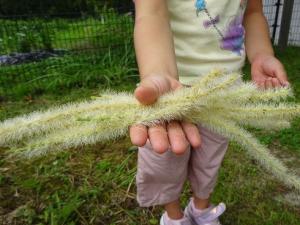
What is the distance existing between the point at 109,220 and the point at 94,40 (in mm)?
2408

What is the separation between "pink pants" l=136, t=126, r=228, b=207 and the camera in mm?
1353

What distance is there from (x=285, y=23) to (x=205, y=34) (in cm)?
327

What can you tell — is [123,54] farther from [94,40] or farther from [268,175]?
[268,175]

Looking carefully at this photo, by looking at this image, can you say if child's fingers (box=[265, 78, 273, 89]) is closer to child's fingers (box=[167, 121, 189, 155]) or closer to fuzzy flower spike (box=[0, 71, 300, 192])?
fuzzy flower spike (box=[0, 71, 300, 192])

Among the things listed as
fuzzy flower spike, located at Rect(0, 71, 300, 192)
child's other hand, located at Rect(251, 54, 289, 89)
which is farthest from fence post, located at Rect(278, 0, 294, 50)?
fuzzy flower spike, located at Rect(0, 71, 300, 192)

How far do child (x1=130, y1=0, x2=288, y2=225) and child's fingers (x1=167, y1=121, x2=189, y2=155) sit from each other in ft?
0.40

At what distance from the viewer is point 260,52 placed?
146 cm

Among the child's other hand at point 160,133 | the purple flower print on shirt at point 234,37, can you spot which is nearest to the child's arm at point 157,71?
the child's other hand at point 160,133

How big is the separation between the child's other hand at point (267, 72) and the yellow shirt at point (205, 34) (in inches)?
3.1

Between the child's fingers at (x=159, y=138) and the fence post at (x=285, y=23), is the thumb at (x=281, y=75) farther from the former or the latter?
the fence post at (x=285, y=23)

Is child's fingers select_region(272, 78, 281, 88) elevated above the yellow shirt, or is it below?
below

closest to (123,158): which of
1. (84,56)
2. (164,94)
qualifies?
(164,94)

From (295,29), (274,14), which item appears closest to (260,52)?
(274,14)

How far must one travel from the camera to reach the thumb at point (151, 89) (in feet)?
2.63
